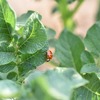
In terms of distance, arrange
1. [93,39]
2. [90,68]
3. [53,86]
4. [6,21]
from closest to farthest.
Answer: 1. [53,86]
2. [6,21]
3. [90,68]
4. [93,39]

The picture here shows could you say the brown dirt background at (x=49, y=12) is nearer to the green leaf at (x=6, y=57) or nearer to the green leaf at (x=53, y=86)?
the green leaf at (x=6, y=57)

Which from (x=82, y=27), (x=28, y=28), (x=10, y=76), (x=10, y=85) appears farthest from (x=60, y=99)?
(x=82, y=27)

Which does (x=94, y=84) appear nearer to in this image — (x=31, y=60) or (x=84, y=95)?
(x=84, y=95)

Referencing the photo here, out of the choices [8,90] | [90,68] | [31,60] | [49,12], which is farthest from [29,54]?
[49,12]

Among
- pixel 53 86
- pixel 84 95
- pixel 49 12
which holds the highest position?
pixel 53 86

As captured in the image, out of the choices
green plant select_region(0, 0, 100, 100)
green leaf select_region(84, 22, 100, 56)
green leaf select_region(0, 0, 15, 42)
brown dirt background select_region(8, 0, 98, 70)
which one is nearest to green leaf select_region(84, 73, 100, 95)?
green plant select_region(0, 0, 100, 100)

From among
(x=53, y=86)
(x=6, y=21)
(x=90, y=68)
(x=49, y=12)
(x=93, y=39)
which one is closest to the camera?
(x=53, y=86)
